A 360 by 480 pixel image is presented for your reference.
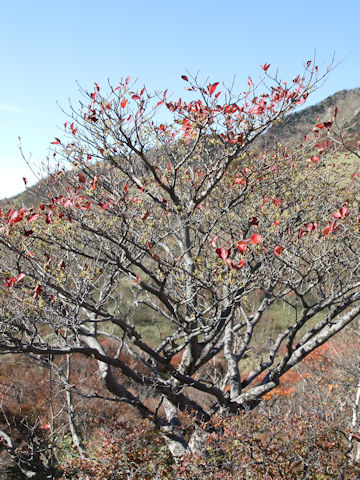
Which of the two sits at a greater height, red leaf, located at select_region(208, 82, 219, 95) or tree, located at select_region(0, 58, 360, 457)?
red leaf, located at select_region(208, 82, 219, 95)

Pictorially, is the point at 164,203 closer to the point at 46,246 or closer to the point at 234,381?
the point at 46,246

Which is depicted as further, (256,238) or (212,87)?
(212,87)

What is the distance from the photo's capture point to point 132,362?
48.4 feet

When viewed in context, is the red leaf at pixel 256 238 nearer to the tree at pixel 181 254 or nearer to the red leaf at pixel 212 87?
the tree at pixel 181 254

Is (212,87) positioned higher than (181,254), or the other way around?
(212,87)

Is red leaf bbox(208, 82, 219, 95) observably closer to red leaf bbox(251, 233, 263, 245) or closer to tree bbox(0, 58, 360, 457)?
tree bbox(0, 58, 360, 457)

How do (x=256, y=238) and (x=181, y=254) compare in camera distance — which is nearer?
(x=256, y=238)

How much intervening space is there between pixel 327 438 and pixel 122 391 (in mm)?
3186

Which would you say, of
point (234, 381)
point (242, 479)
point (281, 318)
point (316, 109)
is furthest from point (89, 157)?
point (316, 109)

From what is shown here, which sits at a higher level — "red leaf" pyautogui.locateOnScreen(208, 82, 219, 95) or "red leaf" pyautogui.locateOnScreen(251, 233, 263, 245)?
"red leaf" pyautogui.locateOnScreen(208, 82, 219, 95)

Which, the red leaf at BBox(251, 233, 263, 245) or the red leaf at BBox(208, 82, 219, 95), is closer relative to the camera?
the red leaf at BBox(251, 233, 263, 245)

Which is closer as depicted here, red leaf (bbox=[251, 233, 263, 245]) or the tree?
red leaf (bbox=[251, 233, 263, 245])

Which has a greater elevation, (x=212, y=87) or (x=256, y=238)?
(x=212, y=87)

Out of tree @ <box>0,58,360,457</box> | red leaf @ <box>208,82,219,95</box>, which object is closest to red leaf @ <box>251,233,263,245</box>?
tree @ <box>0,58,360,457</box>
